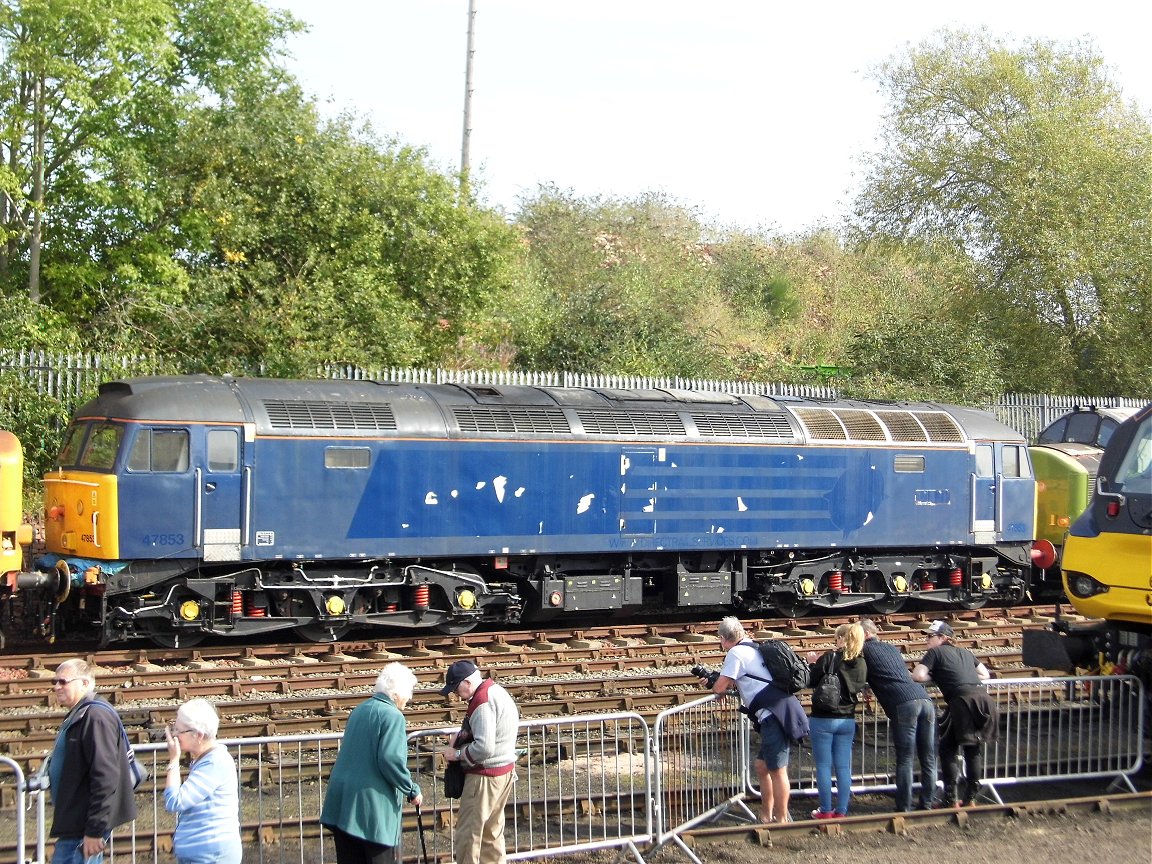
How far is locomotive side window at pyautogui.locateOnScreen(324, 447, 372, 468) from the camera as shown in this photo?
1556cm

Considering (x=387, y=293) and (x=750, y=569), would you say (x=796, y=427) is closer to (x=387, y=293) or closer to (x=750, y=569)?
(x=750, y=569)

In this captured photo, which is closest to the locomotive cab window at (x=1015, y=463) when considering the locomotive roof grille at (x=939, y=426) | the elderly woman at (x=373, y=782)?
the locomotive roof grille at (x=939, y=426)

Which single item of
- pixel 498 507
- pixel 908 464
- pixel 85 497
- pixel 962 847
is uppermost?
pixel 908 464

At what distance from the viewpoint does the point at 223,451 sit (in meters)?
15.0

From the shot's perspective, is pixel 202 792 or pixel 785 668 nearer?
pixel 202 792

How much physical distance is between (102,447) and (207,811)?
959 cm

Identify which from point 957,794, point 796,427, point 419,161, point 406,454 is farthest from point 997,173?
point 957,794

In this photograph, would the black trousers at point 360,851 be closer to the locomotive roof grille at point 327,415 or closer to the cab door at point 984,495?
the locomotive roof grille at point 327,415

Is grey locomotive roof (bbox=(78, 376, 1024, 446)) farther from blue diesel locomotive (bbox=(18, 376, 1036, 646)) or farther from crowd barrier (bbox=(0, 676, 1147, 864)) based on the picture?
Result: crowd barrier (bbox=(0, 676, 1147, 864))

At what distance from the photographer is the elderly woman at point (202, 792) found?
6051 millimetres

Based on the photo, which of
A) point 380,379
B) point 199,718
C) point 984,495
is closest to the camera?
point 199,718

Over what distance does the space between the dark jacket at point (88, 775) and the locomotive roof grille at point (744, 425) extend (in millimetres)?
12485

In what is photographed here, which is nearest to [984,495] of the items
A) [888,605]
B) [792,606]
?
[888,605]

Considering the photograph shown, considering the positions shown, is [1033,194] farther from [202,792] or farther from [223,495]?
[202,792]
